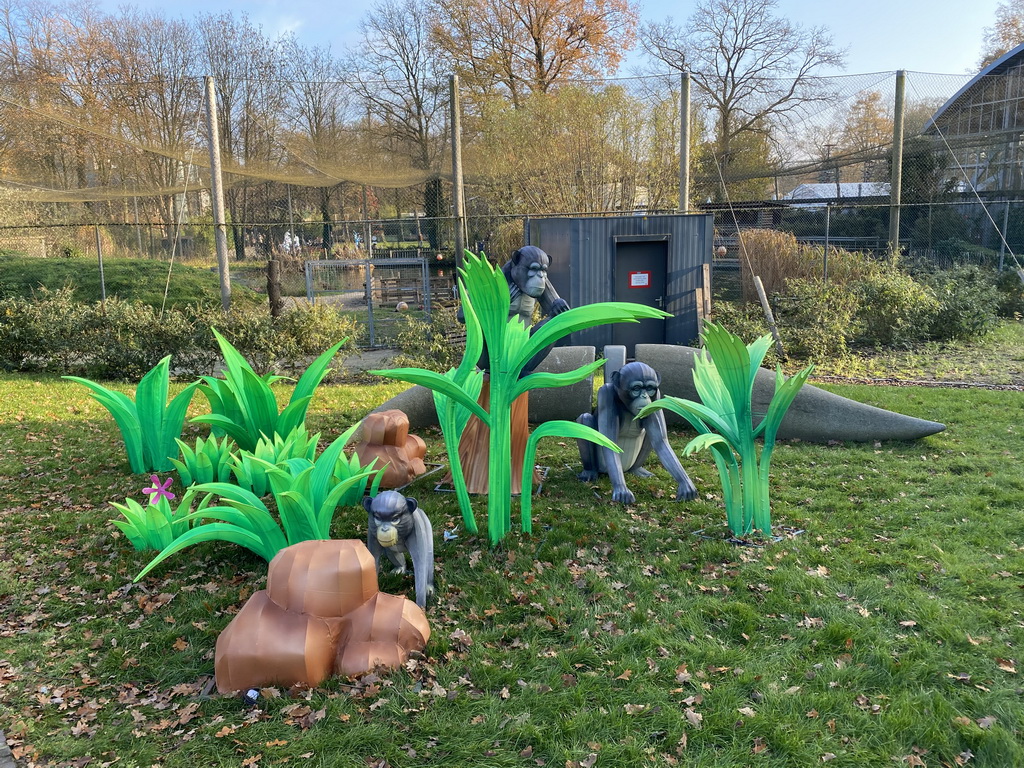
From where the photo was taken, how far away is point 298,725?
9.63ft

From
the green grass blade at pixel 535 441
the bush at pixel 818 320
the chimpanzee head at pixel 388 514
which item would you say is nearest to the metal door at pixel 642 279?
the bush at pixel 818 320

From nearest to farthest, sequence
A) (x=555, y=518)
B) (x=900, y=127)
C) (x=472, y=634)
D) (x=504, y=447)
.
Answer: (x=472, y=634) → (x=504, y=447) → (x=555, y=518) → (x=900, y=127)

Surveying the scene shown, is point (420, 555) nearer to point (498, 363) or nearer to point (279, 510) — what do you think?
point (279, 510)

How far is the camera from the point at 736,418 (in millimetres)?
4535

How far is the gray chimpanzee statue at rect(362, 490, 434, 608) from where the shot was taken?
3.58 meters

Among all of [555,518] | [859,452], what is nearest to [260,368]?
[555,518]

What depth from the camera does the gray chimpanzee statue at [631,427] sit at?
16.8 feet

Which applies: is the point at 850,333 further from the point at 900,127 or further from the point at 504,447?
the point at 504,447

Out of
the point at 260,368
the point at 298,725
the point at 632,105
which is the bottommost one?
the point at 298,725

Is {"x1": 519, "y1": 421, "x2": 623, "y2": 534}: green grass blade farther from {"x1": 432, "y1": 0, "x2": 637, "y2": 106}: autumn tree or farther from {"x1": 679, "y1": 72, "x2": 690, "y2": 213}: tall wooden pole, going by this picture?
{"x1": 432, "y1": 0, "x2": 637, "y2": 106}: autumn tree

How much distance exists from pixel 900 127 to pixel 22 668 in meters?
13.0

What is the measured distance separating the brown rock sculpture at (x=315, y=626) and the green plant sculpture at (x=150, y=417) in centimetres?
322

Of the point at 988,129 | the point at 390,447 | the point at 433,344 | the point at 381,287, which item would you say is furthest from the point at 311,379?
the point at 988,129

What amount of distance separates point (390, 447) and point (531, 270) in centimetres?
190
